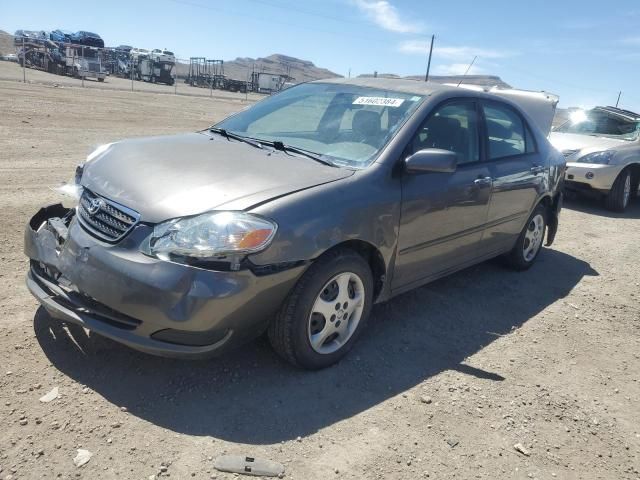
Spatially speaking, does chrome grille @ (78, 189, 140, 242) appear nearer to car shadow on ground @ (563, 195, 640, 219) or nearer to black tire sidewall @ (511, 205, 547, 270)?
black tire sidewall @ (511, 205, 547, 270)

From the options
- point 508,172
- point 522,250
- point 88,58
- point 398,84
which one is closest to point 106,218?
point 398,84

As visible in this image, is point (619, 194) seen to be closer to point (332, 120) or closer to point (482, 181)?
point (482, 181)

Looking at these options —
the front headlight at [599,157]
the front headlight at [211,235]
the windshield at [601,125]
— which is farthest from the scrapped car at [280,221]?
the windshield at [601,125]

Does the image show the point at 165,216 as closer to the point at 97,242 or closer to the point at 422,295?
the point at 97,242

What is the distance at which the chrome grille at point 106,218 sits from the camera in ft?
8.92

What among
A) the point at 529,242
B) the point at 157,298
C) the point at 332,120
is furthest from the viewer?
the point at 529,242

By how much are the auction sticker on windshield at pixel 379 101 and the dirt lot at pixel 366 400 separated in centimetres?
156

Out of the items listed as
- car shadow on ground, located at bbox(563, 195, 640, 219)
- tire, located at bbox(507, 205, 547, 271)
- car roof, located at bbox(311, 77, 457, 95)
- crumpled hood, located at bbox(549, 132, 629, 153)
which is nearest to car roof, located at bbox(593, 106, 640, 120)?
crumpled hood, located at bbox(549, 132, 629, 153)

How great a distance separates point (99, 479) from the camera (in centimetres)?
222

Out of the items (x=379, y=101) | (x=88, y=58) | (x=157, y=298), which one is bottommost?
(x=157, y=298)

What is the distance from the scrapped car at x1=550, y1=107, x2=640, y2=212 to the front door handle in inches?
217

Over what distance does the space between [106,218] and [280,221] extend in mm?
954

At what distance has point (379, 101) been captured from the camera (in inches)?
151

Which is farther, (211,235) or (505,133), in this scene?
(505,133)
